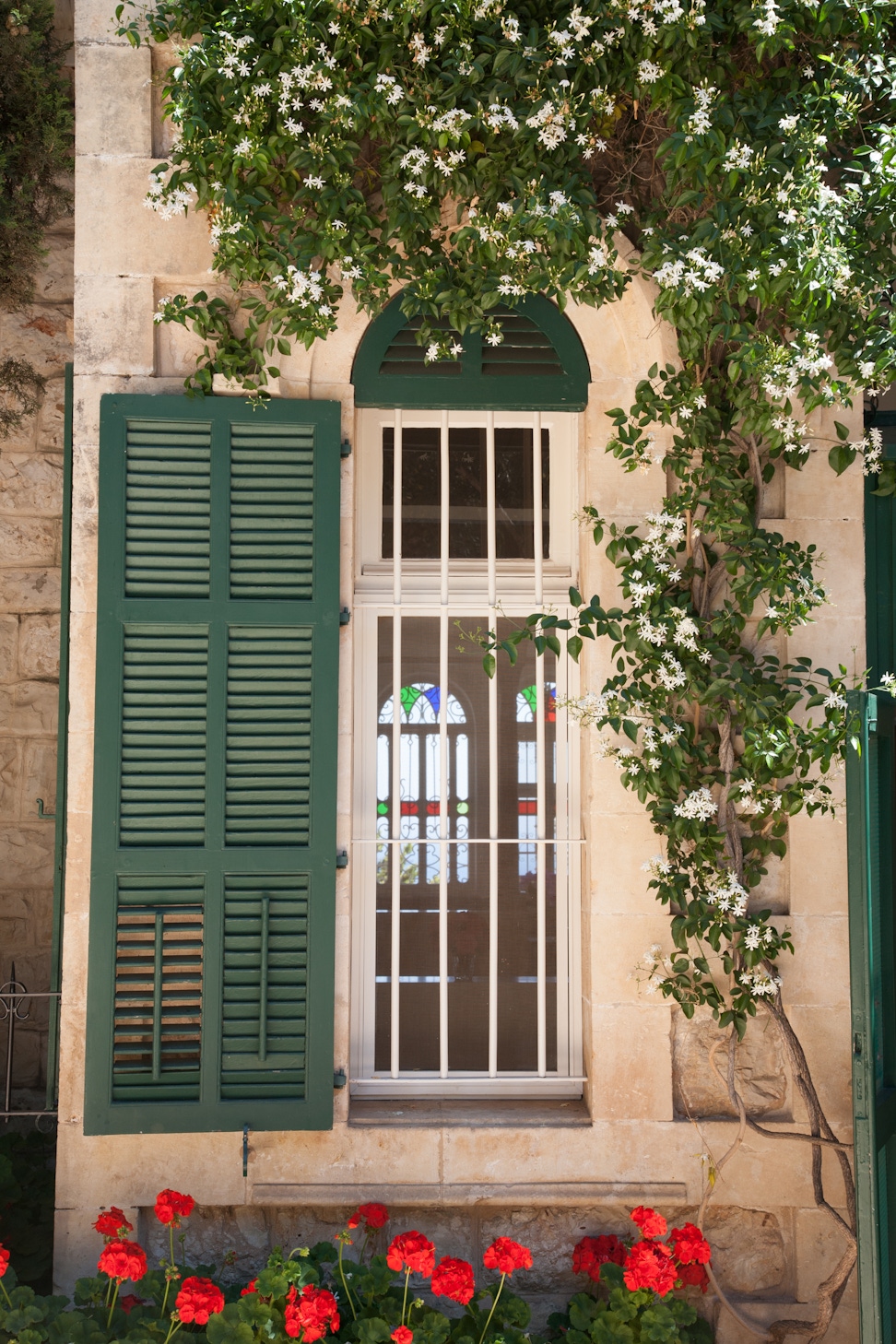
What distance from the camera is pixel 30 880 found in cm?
410

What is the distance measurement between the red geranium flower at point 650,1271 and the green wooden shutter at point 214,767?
925mm

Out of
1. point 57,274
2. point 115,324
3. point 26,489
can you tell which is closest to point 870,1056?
point 115,324

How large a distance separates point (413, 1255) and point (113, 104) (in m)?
3.30

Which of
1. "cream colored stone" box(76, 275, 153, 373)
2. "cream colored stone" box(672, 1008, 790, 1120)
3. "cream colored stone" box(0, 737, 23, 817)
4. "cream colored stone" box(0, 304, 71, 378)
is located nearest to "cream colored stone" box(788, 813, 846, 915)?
"cream colored stone" box(672, 1008, 790, 1120)

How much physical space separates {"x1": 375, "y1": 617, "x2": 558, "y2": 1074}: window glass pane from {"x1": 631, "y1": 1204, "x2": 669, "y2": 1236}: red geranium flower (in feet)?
1.89

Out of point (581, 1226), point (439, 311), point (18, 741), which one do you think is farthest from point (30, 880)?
point (439, 311)

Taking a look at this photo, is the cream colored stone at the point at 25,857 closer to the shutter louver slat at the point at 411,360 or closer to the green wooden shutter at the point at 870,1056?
the shutter louver slat at the point at 411,360

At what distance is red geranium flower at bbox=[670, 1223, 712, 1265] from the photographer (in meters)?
2.79

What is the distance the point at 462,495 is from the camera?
11.3ft

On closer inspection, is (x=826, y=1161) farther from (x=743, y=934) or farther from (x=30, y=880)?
(x=30, y=880)

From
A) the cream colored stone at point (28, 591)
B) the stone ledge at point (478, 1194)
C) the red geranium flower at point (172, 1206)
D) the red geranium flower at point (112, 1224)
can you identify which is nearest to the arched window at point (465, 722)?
the stone ledge at point (478, 1194)

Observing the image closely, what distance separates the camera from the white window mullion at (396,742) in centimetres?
332

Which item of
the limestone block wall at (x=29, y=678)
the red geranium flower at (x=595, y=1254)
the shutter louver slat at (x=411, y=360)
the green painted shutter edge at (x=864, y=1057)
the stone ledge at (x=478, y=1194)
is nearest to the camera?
the green painted shutter edge at (x=864, y=1057)

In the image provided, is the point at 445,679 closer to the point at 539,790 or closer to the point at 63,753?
the point at 539,790
